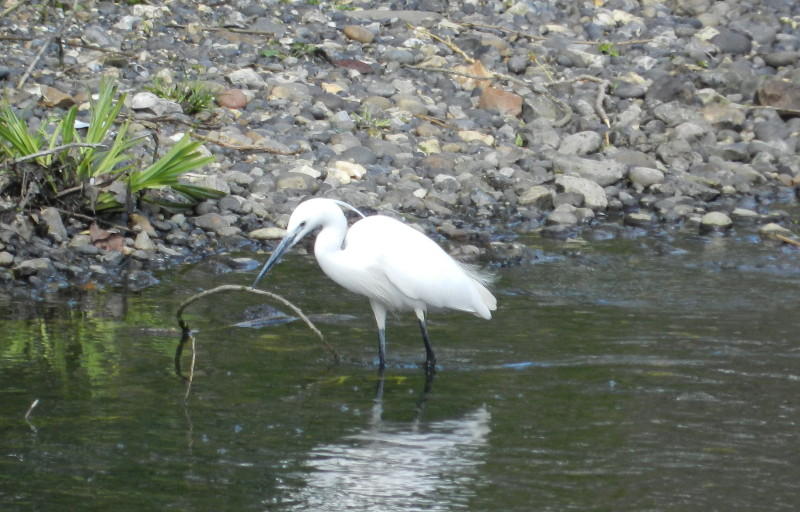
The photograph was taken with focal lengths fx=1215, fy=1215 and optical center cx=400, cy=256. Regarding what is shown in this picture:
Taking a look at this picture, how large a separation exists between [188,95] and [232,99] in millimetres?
502

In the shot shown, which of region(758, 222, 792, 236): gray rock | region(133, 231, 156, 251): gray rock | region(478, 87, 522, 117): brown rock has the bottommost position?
region(133, 231, 156, 251): gray rock

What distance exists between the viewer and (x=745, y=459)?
4980 mm

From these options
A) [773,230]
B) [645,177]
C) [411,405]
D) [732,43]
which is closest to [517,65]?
[645,177]

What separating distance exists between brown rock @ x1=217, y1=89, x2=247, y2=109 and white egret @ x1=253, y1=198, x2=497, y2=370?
5827mm

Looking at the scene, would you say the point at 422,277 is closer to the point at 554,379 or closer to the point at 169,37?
the point at 554,379

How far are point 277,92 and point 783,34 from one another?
8017 millimetres

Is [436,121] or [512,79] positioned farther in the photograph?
[512,79]

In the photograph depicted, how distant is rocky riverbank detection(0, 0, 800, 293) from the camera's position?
981cm

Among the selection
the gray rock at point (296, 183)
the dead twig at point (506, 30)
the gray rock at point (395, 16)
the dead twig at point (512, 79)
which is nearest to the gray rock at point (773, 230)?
the dead twig at point (512, 79)

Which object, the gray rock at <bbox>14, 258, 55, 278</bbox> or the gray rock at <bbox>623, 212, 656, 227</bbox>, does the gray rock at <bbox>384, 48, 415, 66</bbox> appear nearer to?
the gray rock at <bbox>623, 212, 656, 227</bbox>

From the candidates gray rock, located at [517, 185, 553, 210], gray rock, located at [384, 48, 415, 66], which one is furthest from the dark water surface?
gray rock, located at [384, 48, 415, 66]

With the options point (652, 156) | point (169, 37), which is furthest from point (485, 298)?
point (169, 37)

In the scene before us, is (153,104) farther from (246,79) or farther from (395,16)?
(395,16)

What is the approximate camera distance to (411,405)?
5895mm
